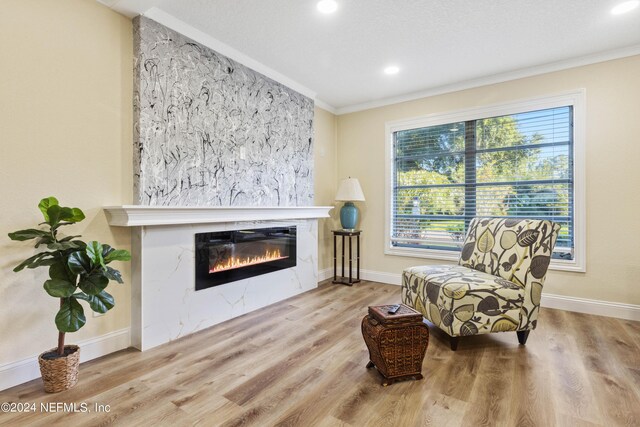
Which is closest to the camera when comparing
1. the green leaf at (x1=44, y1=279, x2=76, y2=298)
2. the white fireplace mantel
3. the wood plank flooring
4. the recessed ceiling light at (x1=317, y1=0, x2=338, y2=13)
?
the wood plank flooring

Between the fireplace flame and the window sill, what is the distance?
5.41 feet

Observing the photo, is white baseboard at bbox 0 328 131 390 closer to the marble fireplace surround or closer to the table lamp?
the marble fireplace surround

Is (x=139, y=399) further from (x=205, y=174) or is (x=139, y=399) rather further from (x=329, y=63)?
(x=329, y=63)

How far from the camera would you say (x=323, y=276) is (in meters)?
4.62

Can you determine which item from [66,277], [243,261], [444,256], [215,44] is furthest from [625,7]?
[66,277]

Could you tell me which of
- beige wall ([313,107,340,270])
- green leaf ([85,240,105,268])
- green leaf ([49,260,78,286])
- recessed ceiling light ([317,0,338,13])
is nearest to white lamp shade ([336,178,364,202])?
beige wall ([313,107,340,270])

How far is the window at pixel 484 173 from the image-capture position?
3336mm

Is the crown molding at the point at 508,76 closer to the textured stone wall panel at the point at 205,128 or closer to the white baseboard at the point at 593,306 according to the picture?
the textured stone wall panel at the point at 205,128

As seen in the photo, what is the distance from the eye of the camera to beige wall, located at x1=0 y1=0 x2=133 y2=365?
1877 millimetres

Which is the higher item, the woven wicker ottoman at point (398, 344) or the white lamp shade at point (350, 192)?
the white lamp shade at point (350, 192)

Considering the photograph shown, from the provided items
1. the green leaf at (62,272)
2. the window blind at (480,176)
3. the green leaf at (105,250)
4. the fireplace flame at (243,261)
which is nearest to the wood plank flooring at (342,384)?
the fireplace flame at (243,261)

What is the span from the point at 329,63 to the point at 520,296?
2.82 m

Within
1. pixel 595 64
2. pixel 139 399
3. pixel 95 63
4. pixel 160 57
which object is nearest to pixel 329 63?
pixel 160 57

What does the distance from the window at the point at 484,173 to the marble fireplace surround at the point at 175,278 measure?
209 centimetres
